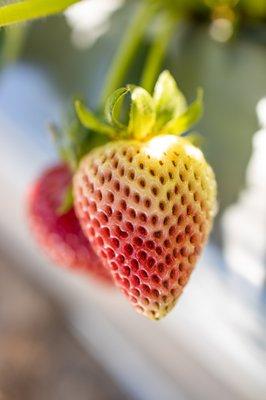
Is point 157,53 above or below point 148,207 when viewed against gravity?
above

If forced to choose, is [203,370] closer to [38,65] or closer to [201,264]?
[201,264]

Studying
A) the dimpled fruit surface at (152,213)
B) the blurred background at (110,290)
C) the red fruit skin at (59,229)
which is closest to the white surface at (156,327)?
the blurred background at (110,290)

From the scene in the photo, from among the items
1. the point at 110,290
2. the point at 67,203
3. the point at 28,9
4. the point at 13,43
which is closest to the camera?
the point at 28,9

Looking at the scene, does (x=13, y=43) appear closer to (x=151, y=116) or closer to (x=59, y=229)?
(x=59, y=229)

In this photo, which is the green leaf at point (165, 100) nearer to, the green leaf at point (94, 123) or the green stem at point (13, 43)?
the green leaf at point (94, 123)

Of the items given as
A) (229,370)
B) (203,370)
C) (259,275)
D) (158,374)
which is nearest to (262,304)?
(259,275)

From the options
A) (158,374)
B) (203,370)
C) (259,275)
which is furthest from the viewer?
(158,374)

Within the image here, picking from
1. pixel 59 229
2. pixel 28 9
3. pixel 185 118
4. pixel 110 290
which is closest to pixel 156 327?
pixel 110 290
